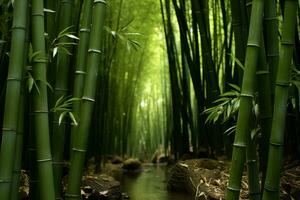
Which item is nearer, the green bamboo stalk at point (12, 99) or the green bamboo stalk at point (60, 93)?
the green bamboo stalk at point (12, 99)

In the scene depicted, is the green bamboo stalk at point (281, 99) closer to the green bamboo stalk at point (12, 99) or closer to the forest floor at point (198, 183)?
the green bamboo stalk at point (12, 99)

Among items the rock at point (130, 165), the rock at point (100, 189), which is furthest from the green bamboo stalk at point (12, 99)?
the rock at point (130, 165)

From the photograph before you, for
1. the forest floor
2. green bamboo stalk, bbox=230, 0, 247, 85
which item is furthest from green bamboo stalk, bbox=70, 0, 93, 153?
the forest floor

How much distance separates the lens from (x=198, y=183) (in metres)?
2.29

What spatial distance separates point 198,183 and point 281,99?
4.87 ft

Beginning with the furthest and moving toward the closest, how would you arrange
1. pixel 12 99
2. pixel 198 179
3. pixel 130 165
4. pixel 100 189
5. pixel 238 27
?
1. pixel 130 165
2. pixel 198 179
3. pixel 100 189
4. pixel 238 27
5. pixel 12 99

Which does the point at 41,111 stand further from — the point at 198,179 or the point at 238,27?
the point at 198,179

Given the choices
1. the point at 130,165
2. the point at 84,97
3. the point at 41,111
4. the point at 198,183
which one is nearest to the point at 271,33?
the point at 84,97

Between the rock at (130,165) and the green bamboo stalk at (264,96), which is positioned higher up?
the green bamboo stalk at (264,96)

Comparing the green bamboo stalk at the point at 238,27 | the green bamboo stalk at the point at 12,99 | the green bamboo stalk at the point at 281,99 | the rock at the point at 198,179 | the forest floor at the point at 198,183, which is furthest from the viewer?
the rock at the point at 198,179

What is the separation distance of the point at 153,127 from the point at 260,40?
670 cm

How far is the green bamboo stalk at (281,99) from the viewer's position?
89 centimetres

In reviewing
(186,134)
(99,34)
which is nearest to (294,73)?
(99,34)

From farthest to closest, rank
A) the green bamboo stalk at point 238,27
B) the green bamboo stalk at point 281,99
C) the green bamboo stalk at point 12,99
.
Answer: the green bamboo stalk at point 238,27 < the green bamboo stalk at point 12,99 < the green bamboo stalk at point 281,99
